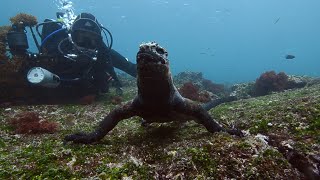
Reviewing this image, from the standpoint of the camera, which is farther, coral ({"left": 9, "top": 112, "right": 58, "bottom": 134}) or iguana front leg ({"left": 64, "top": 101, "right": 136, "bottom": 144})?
coral ({"left": 9, "top": 112, "right": 58, "bottom": 134})

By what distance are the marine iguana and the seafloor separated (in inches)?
12.1

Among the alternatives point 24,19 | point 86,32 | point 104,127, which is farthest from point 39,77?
point 104,127

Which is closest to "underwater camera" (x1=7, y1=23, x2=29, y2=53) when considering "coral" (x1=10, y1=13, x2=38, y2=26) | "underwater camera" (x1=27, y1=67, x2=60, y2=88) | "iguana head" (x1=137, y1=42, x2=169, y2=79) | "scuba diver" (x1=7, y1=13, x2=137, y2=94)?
"scuba diver" (x1=7, y1=13, x2=137, y2=94)

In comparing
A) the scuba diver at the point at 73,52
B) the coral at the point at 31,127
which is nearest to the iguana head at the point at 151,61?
the coral at the point at 31,127

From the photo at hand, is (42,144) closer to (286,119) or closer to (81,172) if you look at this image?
(81,172)

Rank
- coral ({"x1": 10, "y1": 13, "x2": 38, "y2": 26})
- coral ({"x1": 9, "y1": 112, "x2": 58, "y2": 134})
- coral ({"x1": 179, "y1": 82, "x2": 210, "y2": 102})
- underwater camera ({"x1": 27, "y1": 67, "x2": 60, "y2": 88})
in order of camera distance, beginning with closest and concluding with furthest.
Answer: coral ({"x1": 9, "y1": 112, "x2": 58, "y2": 134}) < underwater camera ({"x1": 27, "y1": 67, "x2": 60, "y2": 88}) < coral ({"x1": 10, "y1": 13, "x2": 38, "y2": 26}) < coral ({"x1": 179, "y1": 82, "x2": 210, "y2": 102})

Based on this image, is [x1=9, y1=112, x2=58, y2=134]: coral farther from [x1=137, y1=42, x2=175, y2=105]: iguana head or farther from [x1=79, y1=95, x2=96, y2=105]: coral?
[x1=79, y1=95, x2=96, y2=105]: coral

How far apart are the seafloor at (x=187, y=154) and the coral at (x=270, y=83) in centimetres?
1103

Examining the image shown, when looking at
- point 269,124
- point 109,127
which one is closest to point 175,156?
point 109,127

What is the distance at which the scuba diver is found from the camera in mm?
12117

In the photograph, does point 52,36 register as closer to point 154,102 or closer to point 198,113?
point 154,102

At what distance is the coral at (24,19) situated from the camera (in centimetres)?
1281

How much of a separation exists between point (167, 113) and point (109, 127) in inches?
52.4

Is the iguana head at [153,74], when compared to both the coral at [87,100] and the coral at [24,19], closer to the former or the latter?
the coral at [87,100]
